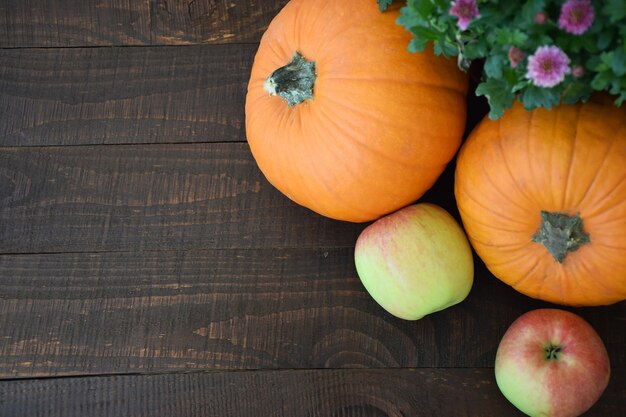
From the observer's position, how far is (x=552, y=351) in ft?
2.71

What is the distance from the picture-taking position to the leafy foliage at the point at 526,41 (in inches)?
24.4

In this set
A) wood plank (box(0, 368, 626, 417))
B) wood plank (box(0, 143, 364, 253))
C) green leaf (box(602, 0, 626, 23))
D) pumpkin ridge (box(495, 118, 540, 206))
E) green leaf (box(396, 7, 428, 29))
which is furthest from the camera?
wood plank (box(0, 143, 364, 253))

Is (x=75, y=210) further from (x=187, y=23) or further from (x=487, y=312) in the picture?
(x=487, y=312)

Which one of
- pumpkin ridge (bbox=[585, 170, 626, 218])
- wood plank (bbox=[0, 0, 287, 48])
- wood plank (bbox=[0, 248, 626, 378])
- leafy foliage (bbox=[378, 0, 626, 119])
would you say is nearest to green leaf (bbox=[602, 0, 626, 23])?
leafy foliage (bbox=[378, 0, 626, 119])

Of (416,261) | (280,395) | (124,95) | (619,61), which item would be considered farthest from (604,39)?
(124,95)

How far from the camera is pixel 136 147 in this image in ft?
3.48

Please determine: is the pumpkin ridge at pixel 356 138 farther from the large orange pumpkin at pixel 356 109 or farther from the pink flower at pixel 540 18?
the pink flower at pixel 540 18

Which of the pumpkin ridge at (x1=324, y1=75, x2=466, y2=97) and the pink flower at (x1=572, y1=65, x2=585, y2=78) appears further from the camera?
the pumpkin ridge at (x1=324, y1=75, x2=466, y2=97)

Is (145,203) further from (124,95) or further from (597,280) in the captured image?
(597,280)

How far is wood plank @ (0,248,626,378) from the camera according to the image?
0.94 m

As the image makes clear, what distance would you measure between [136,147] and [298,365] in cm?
44

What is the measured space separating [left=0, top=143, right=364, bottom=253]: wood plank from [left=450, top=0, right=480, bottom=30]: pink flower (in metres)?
0.43

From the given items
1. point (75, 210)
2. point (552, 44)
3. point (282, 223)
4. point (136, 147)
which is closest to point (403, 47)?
point (552, 44)

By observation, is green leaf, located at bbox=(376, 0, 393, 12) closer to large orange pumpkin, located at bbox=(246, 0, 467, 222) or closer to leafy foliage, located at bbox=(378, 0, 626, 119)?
large orange pumpkin, located at bbox=(246, 0, 467, 222)
